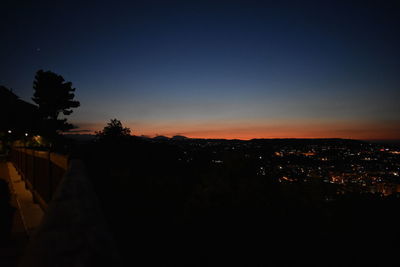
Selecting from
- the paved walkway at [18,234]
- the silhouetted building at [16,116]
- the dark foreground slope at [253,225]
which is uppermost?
the silhouetted building at [16,116]

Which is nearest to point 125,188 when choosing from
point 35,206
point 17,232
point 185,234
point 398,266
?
point 185,234

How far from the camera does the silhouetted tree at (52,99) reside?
24.2 metres

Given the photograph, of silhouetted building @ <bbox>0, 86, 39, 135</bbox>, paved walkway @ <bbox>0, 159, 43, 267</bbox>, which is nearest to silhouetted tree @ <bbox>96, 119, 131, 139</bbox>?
paved walkway @ <bbox>0, 159, 43, 267</bbox>

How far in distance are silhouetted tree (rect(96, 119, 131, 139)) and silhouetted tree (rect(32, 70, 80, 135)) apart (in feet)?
46.2

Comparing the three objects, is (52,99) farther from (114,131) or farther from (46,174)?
(46,174)

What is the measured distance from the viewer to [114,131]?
52.0 feet

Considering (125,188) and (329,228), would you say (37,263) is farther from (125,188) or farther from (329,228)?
(125,188)

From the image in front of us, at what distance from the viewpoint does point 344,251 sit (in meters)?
1.90

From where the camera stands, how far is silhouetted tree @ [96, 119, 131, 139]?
15.5 meters

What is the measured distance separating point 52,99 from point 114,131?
1515cm

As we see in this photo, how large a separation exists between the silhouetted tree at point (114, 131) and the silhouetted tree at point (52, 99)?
14.1 metres

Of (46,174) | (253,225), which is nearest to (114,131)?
(46,174)

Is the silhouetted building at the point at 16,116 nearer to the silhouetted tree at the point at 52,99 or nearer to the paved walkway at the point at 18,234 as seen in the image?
the silhouetted tree at the point at 52,99

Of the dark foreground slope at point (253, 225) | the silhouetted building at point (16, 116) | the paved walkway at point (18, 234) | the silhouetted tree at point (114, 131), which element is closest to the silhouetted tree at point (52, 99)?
the silhouetted building at point (16, 116)
